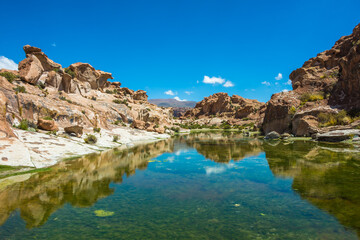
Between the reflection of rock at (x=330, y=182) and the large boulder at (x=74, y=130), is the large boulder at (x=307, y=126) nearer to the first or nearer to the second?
the reflection of rock at (x=330, y=182)

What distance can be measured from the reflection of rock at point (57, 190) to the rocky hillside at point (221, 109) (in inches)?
4226

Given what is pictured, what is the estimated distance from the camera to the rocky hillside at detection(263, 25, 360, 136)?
31.2 m

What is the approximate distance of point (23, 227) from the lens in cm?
674

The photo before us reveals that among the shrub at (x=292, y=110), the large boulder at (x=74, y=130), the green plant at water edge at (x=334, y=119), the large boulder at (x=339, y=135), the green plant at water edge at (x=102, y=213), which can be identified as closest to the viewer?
the green plant at water edge at (x=102, y=213)

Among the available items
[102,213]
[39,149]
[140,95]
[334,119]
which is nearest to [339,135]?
[334,119]

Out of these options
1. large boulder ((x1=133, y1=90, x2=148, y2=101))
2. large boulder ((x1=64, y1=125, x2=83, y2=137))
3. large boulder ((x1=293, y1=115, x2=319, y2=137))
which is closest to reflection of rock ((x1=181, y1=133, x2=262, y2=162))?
large boulder ((x1=293, y1=115, x2=319, y2=137))

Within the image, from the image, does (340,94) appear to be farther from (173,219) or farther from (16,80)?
(16,80)

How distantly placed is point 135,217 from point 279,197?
6243 mm

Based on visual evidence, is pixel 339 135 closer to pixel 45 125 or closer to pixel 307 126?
pixel 307 126

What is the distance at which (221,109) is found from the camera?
464 feet

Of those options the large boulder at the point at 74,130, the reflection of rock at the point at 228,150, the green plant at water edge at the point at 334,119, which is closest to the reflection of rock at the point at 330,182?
the reflection of rock at the point at 228,150

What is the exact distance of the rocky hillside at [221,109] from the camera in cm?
11974

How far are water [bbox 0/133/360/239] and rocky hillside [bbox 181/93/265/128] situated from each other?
352 ft

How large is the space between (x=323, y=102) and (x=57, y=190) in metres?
41.8
